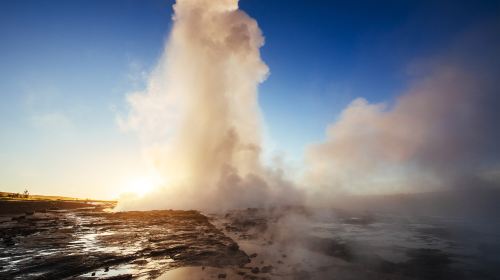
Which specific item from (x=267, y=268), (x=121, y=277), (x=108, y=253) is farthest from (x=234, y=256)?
(x=108, y=253)

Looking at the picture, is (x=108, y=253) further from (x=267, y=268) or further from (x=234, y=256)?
(x=267, y=268)

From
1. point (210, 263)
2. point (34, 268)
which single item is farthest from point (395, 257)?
point (34, 268)

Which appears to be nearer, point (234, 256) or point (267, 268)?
point (267, 268)

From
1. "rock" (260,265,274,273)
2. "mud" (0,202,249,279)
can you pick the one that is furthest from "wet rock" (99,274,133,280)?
"rock" (260,265,274,273)

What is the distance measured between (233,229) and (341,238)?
13.7 metres

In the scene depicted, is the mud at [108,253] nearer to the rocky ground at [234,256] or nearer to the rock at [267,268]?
the rocky ground at [234,256]

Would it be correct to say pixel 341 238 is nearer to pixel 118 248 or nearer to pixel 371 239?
pixel 371 239

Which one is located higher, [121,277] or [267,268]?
[267,268]

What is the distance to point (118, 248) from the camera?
75.5 feet

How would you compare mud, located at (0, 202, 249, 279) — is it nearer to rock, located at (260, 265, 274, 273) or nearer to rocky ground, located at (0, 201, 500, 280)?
rocky ground, located at (0, 201, 500, 280)

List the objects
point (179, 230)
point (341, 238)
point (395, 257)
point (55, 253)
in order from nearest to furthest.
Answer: point (55, 253), point (395, 257), point (341, 238), point (179, 230)

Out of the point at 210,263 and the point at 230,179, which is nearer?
the point at 210,263

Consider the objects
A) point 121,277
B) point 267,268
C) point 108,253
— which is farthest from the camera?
point 108,253

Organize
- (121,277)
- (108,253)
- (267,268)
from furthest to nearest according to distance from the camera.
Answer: (108,253), (267,268), (121,277)
